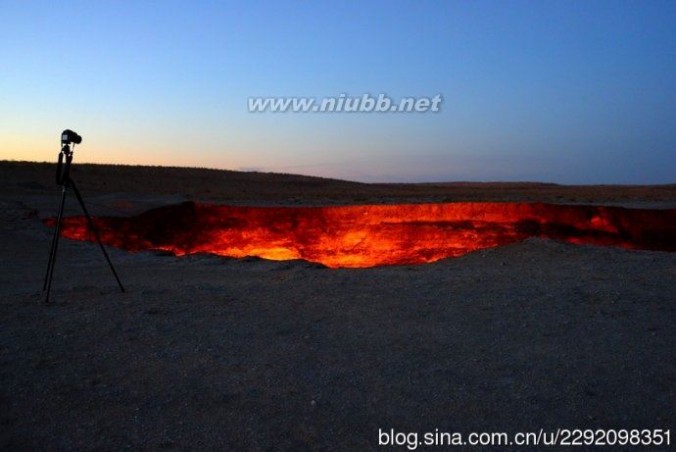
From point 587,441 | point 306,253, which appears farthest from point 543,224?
point 587,441

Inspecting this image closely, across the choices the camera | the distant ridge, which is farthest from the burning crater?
the camera

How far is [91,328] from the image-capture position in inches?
228

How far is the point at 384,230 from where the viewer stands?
16156 mm

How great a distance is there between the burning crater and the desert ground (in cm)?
632

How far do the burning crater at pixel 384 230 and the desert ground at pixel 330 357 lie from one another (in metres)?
6.32

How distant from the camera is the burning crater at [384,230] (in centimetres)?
1537

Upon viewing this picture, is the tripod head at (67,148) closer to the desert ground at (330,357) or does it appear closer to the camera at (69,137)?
the camera at (69,137)

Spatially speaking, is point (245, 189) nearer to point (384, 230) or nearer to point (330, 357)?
point (384, 230)

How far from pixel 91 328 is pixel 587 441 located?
4.50 meters

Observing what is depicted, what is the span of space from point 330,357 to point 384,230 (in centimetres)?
1118

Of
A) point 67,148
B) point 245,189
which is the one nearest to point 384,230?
point 67,148

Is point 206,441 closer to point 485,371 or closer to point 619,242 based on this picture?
point 485,371

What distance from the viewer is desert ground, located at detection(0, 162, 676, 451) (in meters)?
3.93

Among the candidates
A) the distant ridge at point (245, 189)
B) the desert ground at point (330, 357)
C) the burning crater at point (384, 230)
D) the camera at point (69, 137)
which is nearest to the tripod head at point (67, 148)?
the camera at point (69, 137)
